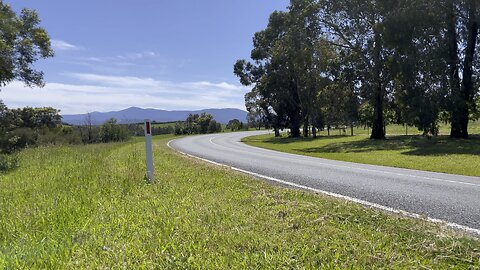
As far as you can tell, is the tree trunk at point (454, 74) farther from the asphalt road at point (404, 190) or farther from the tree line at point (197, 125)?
the tree line at point (197, 125)

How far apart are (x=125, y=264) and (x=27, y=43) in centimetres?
1795

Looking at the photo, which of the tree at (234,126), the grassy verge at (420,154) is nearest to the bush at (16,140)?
the grassy verge at (420,154)

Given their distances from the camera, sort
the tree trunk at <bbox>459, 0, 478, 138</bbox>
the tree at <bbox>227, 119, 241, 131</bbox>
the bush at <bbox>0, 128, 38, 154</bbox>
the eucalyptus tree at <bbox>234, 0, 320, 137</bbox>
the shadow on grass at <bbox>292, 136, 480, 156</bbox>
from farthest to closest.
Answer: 1. the tree at <bbox>227, 119, 241, 131</bbox>
2. the eucalyptus tree at <bbox>234, 0, 320, 137</bbox>
3. the bush at <bbox>0, 128, 38, 154</bbox>
4. the tree trunk at <bbox>459, 0, 478, 138</bbox>
5. the shadow on grass at <bbox>292, 136, 480, 156</bbox>

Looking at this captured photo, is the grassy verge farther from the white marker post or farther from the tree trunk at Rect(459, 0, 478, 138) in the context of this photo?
the white marker post

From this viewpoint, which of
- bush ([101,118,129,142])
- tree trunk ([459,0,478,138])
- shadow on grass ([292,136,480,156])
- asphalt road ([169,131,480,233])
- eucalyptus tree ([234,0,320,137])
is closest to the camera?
asphalt road ([169,131,480,233])

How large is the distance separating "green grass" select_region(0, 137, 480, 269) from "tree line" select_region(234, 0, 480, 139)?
75.2 ft

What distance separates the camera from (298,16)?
34906 mm

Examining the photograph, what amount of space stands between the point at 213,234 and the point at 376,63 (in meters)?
31.2

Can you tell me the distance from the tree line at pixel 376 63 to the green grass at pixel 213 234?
75.2 ft

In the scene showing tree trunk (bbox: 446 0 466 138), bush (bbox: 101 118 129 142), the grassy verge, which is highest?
tree trunk (bbox: 446 0 466 138)

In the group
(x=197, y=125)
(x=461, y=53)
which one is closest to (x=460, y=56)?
(x=461, y=53)

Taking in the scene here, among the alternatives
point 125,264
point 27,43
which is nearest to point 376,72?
point 27,43

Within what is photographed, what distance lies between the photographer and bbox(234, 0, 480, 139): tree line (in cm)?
2545

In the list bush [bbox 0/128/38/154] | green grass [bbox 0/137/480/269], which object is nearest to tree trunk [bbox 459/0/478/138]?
green grass [bbox 0/137/480/269]
